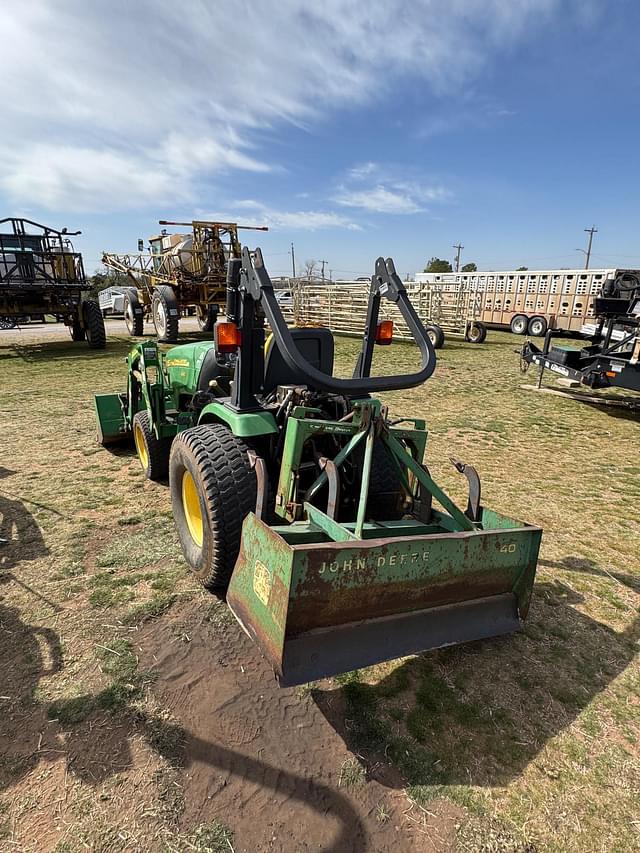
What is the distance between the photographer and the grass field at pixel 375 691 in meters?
1.74

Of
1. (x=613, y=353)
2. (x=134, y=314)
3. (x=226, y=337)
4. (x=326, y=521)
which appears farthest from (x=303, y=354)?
(x=134, y=314)

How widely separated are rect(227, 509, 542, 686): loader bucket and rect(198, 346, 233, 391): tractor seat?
215 centimetres

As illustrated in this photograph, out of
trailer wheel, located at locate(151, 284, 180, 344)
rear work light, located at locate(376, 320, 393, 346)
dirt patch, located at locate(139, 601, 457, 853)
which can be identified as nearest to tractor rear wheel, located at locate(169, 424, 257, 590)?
dirt patch, located at locate(139, 601, 457, 853)

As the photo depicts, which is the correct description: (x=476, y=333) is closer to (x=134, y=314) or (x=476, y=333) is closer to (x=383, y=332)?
(x=134, y=314)

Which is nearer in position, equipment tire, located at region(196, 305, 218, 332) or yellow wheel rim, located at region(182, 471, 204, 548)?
yellow wheel rim, located at region(182, 471, 204, 548)

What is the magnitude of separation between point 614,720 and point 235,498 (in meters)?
2.07

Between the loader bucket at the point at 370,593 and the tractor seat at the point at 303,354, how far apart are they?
1229 millimetres

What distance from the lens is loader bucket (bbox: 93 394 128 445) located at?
520 cm

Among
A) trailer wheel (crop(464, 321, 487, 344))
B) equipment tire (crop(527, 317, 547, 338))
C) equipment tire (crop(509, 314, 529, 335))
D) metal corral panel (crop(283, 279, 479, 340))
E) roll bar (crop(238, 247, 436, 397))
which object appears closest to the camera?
roll bar (crop(238, 247, 436, 397))

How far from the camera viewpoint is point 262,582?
6.86ft

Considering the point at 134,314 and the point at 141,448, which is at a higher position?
the point at 134,314

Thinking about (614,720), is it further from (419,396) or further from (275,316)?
(419,396)

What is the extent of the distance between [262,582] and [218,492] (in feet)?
2.24

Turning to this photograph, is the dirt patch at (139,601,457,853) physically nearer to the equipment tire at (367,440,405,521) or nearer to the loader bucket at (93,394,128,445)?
the equipment tire at (367,440,405,521)
